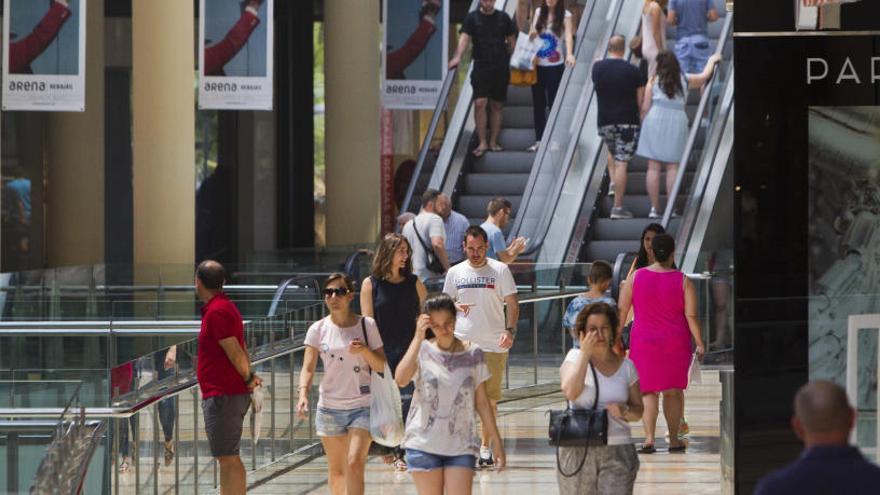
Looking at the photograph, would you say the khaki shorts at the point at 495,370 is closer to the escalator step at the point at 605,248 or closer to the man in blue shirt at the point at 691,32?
the escalator step at the point at 605,248

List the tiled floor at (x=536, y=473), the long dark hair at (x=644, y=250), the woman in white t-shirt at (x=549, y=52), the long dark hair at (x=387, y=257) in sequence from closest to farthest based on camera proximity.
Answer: the long dark hair at (x=387, y=257), the tiled floor at (x=536, y=473), the long dark hair at (x=644, y=250), the woman in white t-shirt at (x=549, y=52)

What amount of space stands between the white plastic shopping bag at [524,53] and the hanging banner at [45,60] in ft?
21.1

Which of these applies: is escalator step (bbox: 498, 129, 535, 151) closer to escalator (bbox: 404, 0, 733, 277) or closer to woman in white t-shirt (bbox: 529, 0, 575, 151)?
escalator (bbox: 404, 0, 733, 277)

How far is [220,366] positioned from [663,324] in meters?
3.87

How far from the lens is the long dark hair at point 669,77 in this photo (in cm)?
2342

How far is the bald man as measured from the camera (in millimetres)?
5395

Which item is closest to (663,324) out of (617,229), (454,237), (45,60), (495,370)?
(495,370)

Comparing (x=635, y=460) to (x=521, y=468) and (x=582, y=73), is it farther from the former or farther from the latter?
(x=582, y=73)

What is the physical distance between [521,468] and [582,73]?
1228 cm

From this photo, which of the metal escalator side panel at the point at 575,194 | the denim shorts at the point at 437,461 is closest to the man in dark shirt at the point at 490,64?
the metal escalator side panel at the point at 575,194

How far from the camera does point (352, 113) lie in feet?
103

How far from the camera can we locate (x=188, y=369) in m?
11.5

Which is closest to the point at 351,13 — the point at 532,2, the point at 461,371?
the point at 532,2

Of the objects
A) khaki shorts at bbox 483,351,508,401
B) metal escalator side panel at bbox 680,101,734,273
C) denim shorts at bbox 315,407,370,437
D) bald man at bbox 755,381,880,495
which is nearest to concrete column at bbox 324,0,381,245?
metal escalator side panel at bbox 680,101,734,273
